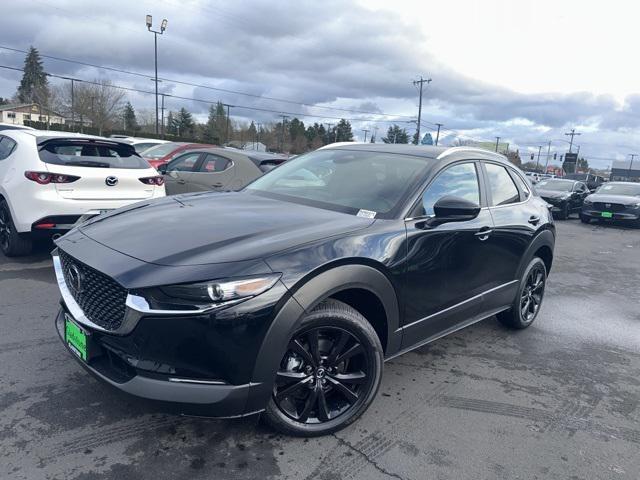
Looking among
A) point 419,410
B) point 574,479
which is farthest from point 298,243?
point 574,479

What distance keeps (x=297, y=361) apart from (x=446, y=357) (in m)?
1.89

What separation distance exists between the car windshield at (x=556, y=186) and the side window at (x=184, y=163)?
14.6m

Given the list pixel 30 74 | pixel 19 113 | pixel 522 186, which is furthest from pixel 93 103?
pixel 522 186

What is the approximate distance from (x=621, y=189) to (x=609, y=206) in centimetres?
200

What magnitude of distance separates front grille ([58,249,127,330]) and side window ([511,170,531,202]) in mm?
3649

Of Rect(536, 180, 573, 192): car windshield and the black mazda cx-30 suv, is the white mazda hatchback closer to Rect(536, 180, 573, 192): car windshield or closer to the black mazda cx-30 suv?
the black mazda cx-30 suv

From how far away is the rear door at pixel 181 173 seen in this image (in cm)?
852

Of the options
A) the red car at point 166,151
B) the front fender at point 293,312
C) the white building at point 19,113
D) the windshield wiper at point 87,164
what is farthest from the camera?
the white building at point 19,113

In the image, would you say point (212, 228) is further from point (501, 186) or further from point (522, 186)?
point (522, 186)

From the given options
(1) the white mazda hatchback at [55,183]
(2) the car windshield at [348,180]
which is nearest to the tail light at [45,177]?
(1) the white mazda hatchback at [55,183]

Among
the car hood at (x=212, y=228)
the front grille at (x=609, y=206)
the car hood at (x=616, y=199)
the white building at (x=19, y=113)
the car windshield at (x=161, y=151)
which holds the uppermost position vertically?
the white building at (x=19, y=113)

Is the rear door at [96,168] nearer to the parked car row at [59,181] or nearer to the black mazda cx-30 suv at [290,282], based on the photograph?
the parked car row at [59,181]

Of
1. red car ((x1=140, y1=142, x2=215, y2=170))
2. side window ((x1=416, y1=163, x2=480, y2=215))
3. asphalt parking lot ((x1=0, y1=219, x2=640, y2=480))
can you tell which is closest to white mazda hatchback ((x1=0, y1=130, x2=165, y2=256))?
asphalt parking lot ((x1=0, y1=219, x2=640, y2=480))

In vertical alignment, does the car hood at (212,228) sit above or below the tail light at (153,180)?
above
